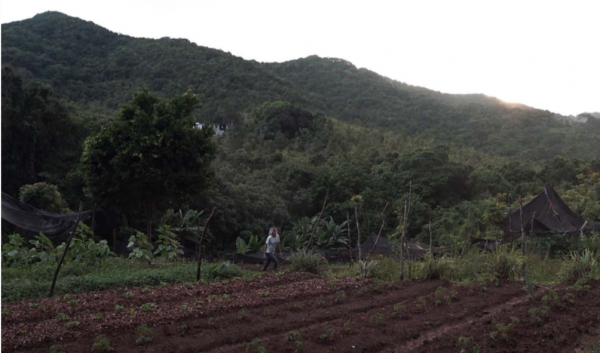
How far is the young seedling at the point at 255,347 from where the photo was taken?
6.28 m

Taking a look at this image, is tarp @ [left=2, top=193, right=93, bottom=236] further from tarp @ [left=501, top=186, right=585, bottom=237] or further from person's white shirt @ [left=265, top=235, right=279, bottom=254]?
tarp @ [left=501, top=186, right=585, bottom=237]

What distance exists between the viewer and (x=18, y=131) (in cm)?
2130

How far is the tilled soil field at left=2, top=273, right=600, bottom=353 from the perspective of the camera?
22.0ft

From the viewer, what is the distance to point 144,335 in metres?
6.95

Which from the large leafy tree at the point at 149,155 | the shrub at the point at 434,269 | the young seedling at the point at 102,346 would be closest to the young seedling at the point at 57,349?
the young seedling at the point at 102,346

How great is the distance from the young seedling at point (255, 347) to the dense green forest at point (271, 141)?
10.1m

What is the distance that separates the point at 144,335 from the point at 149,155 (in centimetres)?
952

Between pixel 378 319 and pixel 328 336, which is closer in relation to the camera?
A: pixel 328 336

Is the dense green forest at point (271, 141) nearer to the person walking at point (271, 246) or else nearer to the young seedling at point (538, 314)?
the person walking at point (271, 246)

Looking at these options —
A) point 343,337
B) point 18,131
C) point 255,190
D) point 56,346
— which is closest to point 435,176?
point 255,190

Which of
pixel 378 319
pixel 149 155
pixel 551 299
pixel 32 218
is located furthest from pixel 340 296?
pixel 32 218

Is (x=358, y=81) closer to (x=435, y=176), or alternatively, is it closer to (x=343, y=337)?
(x=435, y=176)

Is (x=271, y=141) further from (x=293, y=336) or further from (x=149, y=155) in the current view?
→ (x=293, y=336)

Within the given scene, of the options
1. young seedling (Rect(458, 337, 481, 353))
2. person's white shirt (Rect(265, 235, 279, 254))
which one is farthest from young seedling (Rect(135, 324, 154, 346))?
person's white shirt (Rect(265, 235, 279, 254))
